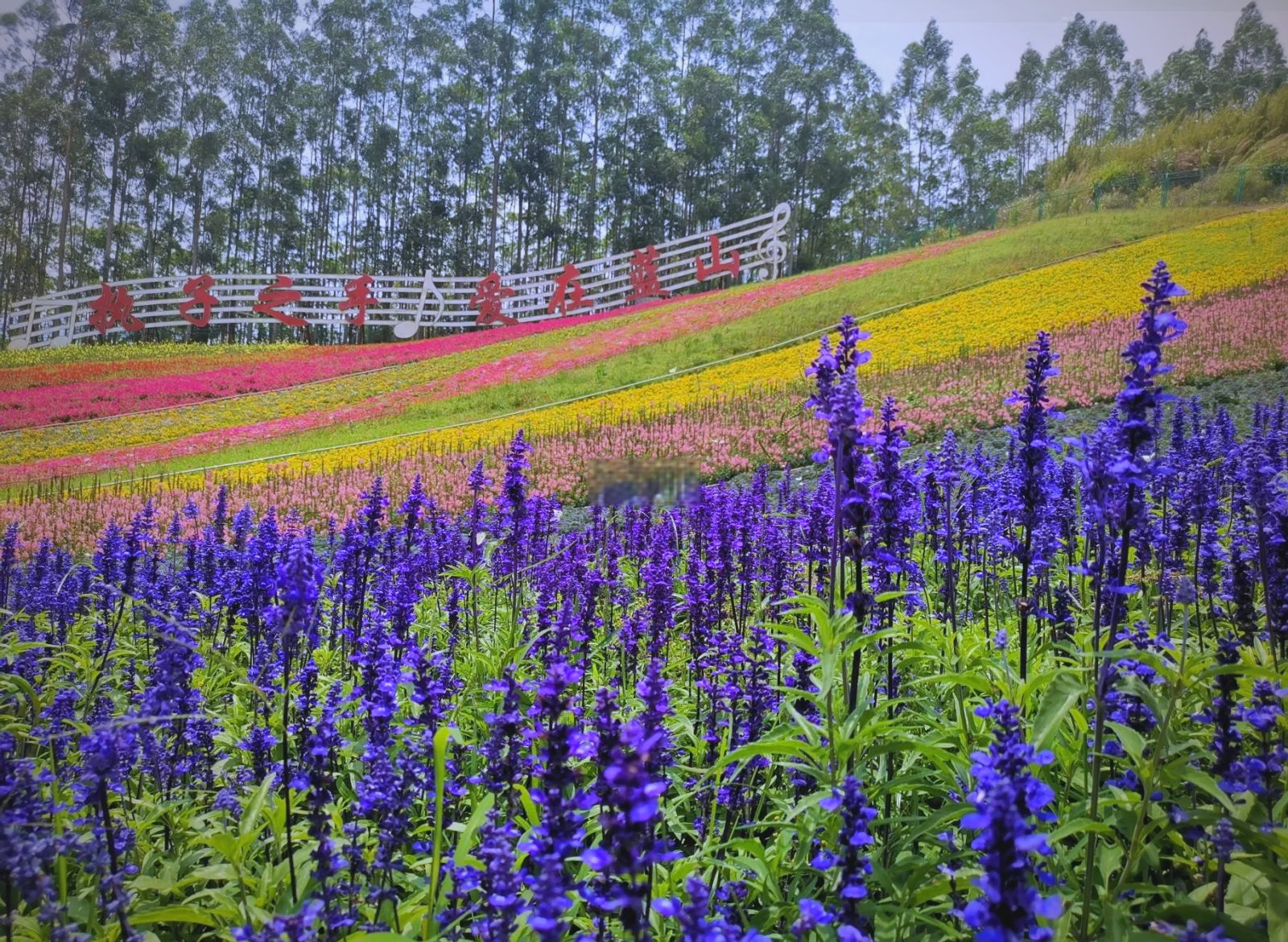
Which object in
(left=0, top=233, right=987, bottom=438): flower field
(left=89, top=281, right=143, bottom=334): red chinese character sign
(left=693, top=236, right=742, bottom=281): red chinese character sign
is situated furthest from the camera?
(left=693, top=236, right=742, bottom=281): red chinese character sign

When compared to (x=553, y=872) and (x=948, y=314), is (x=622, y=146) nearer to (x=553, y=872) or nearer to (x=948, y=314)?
(x=948, y=314)

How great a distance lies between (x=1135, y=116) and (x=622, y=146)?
109 ft

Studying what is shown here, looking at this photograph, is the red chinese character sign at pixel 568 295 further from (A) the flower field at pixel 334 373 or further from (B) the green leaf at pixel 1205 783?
(B) the green leaf at pixel 1205 783

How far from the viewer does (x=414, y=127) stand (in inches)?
1617

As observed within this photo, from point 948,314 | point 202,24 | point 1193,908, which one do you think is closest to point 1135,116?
point 948,314

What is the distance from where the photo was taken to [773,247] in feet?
113

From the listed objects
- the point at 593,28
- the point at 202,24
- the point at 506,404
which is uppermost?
the point at 593,28

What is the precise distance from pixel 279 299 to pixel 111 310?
10.2 m

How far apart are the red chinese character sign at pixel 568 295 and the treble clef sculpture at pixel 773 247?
369 inches

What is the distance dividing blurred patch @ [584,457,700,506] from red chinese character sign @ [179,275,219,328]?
1056 inches

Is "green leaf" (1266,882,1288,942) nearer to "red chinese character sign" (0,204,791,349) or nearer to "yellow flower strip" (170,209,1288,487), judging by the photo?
"yellow flower strip" (170,209,1288,487)


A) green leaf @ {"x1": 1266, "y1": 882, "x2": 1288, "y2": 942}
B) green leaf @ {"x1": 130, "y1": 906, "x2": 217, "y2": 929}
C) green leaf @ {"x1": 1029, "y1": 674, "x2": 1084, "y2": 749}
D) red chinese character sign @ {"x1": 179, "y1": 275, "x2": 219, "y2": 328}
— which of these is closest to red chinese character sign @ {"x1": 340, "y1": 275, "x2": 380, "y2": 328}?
red chinese character sign @ {"x1": 179, "y1": 275, "x2": 219, "y2": 328}

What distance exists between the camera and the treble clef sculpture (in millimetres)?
34188

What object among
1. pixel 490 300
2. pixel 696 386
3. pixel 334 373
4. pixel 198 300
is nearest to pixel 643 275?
pixel 490 300
